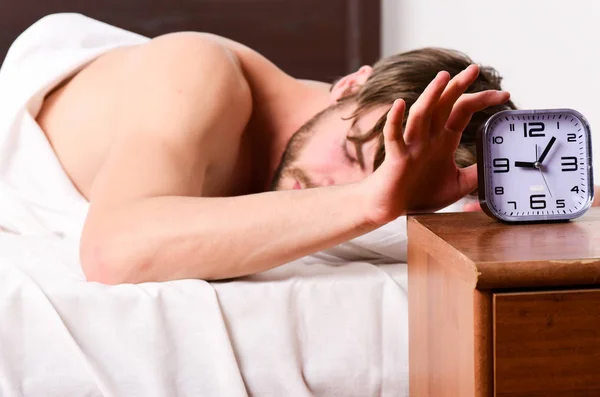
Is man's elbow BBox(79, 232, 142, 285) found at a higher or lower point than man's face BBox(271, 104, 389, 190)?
lower

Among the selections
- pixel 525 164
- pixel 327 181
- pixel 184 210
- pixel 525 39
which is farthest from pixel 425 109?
pixel 525 39

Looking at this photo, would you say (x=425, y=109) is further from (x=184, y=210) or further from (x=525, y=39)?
(x=525, y=39)

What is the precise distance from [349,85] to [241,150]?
9.5 inches

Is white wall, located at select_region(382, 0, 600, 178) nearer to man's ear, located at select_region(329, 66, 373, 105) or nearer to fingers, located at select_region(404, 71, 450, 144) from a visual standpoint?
man's ear, located at select_region(329, 66, 373, 105)

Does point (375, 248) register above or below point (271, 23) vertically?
below

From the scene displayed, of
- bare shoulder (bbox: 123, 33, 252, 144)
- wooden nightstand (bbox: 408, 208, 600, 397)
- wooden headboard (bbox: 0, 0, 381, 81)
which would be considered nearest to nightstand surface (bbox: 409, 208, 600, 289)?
wooden nightstand (bbox: 408, 208, 600, 397)

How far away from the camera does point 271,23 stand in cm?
251

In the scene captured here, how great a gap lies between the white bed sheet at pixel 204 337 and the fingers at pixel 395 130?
0.25m

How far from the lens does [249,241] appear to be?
105cm

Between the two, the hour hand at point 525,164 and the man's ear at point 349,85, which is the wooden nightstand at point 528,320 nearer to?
the hour hand at point 525,164

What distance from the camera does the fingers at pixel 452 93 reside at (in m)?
0.91

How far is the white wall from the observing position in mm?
1556

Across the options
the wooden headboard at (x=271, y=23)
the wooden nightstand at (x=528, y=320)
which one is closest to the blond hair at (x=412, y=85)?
the wooden nightstand at (x=528, y=320)

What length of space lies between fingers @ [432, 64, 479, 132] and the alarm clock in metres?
0.05
